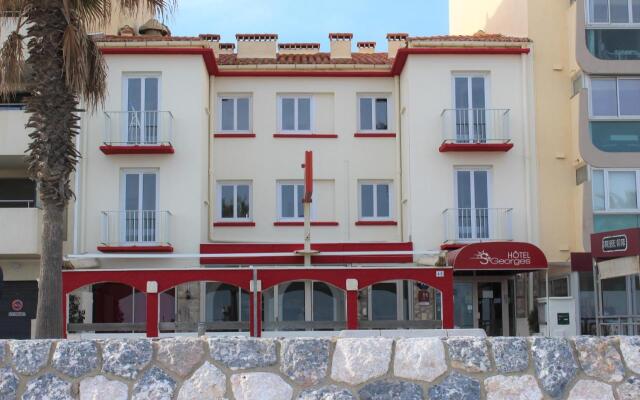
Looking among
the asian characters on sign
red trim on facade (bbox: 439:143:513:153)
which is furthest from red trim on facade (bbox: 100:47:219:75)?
the asian characters on sign

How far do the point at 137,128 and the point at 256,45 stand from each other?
5538 millimetres

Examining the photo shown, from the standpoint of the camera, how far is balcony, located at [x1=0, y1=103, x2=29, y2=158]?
26.8m

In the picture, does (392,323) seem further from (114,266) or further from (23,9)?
(23,9)

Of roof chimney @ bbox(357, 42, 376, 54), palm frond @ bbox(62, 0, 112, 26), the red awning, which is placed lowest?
the red awning

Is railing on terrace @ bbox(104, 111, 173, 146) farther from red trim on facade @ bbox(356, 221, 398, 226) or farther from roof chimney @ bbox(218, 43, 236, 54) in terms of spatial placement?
red trim on facade @ bbox(356, 221, 398, 226)

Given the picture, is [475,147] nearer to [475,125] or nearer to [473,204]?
[475,125]

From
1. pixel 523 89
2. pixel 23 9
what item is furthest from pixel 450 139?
pixel 23 9

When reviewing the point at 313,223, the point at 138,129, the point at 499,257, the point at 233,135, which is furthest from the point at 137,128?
the point at 499,257

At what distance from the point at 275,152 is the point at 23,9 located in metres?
12.9

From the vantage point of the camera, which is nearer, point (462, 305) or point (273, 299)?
point (273, 299)

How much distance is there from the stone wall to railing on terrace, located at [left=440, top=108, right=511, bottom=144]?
21137 mm

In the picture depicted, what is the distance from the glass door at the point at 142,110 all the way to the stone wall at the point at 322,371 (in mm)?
21346

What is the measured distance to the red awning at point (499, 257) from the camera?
961 inches

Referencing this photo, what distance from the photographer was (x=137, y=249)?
26641 millimetres
